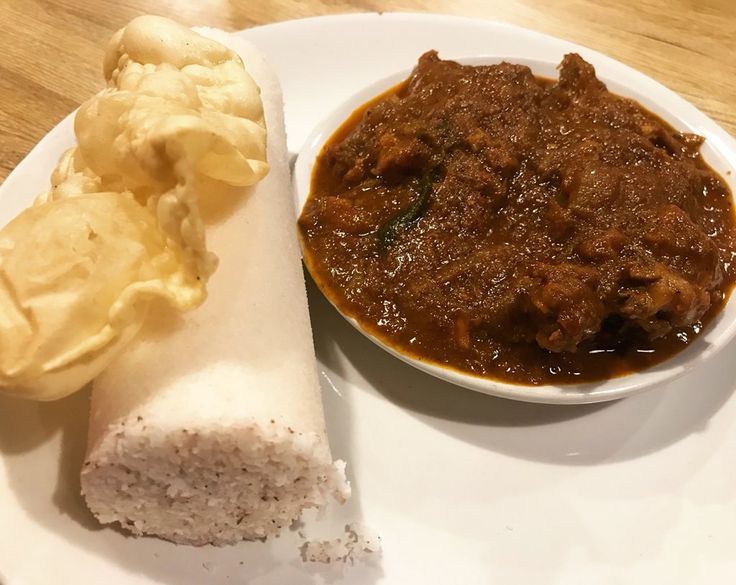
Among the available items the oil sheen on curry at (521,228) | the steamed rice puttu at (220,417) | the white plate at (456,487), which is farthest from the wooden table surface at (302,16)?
the steamed rice puttu at (220,417)

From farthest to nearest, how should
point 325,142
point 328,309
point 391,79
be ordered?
point 391,79 → point 325,142 → point 328,309

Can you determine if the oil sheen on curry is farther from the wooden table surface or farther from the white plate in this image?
the wooden table surface

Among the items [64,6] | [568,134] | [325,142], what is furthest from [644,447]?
[64,6]

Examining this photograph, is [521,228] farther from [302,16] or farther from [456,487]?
[302,16]

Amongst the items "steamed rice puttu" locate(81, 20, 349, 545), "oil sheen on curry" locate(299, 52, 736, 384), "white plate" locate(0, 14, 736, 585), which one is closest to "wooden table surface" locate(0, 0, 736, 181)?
"white plate" locate(0, 14, 736, 585)

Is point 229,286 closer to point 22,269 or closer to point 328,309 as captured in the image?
point 22,269
